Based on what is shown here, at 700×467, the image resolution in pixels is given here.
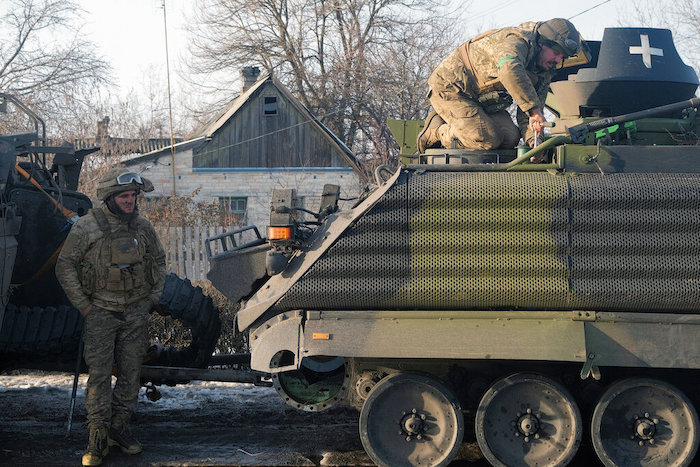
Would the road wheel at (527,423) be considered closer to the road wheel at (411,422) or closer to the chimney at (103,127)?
the road wheel at (411,422)

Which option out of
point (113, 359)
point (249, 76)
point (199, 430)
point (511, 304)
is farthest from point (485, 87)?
point (249, 76)

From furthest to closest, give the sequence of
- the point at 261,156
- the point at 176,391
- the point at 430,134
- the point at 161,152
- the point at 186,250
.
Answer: the point at 261,156 < the point at 161,152 < the point at 186,250 < the point at 176,391 < the point at 430,134

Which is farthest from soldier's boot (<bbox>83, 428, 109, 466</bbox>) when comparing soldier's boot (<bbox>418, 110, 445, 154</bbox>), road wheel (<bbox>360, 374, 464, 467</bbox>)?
soldier's boot (<bbox>418, 110, 445, 154</bbox>)

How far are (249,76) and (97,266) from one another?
23240mm

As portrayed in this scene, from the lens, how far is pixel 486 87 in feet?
20.1

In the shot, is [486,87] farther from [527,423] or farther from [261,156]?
[261,156]

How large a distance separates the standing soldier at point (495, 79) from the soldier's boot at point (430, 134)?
78 millimetres

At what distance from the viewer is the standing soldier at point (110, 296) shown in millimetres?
5562

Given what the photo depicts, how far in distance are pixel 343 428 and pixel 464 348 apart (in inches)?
82.1

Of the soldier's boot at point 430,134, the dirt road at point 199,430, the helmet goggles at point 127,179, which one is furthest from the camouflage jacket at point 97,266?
the soldier's boot at point 430,134

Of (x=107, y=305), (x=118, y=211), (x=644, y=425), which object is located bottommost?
(x=644, y=425)

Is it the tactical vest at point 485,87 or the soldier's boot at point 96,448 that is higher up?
the tactical vest at point 485,87

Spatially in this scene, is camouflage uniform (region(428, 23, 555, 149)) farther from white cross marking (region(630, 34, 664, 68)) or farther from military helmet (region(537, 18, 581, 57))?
white cross marking (region(630, 34, 664, 68))

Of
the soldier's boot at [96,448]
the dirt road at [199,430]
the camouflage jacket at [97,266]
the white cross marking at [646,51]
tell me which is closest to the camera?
the soldier's boot at [96,448]
